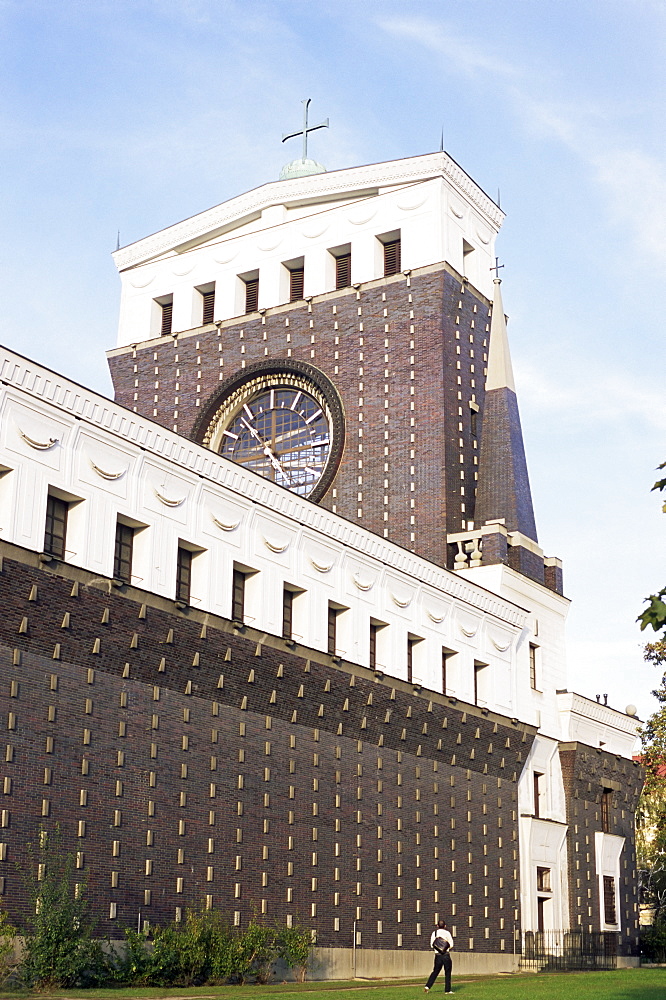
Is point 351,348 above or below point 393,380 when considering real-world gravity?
above

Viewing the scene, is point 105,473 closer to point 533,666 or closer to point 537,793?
point 533,666

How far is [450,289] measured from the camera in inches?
2016

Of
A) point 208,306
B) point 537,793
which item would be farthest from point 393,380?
point 537,793

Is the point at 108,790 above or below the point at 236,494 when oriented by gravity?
below

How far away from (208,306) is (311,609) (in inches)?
992

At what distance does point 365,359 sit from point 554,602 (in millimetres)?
12470

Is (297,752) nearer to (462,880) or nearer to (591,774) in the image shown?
(462,880)

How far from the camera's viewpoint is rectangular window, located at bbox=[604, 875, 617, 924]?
50375 mm

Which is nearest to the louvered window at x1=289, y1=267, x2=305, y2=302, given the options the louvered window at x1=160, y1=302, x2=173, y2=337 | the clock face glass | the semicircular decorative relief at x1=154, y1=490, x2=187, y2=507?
the clock face glass

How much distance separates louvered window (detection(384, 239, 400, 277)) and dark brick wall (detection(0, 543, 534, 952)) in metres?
20.2

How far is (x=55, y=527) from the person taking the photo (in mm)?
28859

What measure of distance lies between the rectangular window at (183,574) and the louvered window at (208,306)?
86.7ft

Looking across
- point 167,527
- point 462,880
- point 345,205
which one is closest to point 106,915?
point 167,527

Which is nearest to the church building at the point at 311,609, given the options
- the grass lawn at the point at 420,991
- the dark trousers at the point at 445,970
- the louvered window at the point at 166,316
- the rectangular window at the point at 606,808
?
the louvered window at the point at 166,316
